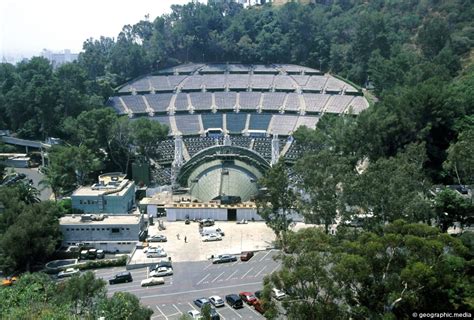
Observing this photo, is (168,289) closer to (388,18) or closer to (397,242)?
(397,242)

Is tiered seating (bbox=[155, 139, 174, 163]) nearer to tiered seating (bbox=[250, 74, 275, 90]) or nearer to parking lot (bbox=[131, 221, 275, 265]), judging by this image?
parking lot (bbox=[131, 221, 275, 265])

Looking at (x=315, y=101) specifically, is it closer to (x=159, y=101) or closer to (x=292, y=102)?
(x=292, y=102)

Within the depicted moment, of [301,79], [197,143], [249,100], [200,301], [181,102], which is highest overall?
[301,79]

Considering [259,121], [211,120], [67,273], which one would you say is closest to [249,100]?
[259,121]

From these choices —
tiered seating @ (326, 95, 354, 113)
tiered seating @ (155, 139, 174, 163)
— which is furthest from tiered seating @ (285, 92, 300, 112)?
tiered seating @ (155, 139, 174, 163)

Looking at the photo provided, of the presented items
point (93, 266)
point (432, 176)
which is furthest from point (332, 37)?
point (93, 266)

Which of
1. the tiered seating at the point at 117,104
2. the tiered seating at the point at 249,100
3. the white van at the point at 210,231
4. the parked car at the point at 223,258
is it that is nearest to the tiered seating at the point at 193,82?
the tiered seating at the point at 249,100

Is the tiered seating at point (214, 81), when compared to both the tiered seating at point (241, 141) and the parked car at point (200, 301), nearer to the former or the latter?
the tiered seating at point (241, 141)
